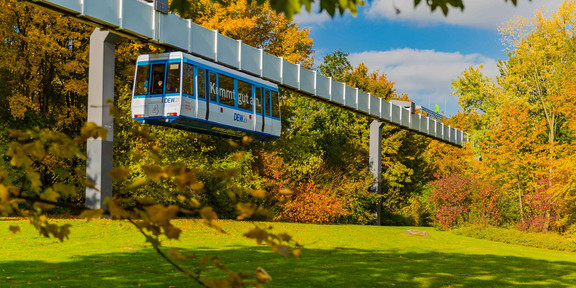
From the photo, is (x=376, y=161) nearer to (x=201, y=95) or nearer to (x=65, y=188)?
(x=201, y=95)

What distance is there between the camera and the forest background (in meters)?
26.0

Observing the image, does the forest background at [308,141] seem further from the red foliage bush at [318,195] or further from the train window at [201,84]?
the train window at [201,84]

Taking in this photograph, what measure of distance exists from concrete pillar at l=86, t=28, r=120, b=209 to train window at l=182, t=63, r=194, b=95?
2488 mm

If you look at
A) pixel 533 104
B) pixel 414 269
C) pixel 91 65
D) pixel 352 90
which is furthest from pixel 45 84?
pixel 533 104

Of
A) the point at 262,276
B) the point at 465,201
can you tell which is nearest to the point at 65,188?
the point at 262,276

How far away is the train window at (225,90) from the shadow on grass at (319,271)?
716 cm

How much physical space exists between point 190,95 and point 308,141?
13.2 meters

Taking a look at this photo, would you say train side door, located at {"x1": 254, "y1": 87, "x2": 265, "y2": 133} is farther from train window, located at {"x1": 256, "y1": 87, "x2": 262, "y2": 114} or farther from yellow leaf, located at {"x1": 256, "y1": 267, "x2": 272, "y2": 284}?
yellow leaf, located at {"x1": 256, "y1": 267, "x2": 272, "y2": 284}

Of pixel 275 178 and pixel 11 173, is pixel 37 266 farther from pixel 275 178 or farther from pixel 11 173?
pixel 275 178

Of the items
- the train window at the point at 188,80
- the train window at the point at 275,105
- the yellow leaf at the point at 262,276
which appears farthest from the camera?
the train window at the point at 275,105

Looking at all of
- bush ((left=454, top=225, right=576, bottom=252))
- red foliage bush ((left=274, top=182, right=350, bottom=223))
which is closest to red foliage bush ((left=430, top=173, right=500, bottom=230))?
bush ((left=454, top=225, right=576, bottom=252))

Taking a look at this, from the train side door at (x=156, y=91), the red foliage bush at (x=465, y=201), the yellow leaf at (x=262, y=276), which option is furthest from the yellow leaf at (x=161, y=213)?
the red foliage bush at (x=465, y=201)

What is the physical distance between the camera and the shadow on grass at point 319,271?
9.98 m

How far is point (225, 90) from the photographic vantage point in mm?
21531
